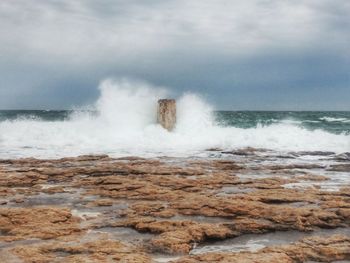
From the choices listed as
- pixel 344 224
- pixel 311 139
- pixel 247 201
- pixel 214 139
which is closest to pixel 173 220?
pixel 247 201

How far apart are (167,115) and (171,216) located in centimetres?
1515

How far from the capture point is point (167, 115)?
70.0 ft

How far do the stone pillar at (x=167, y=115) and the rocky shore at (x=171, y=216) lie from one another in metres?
10.4

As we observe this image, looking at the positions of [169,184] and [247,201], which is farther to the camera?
[169,184]

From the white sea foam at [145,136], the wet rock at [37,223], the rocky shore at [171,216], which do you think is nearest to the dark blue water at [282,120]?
the white sea foam at [145,136]

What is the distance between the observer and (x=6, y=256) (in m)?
4.53

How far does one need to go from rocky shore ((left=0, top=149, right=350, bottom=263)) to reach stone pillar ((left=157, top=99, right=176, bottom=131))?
1038cm

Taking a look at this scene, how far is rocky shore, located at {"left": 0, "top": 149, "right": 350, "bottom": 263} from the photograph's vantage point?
472 centimetres

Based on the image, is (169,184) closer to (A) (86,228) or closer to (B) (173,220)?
(B) (173,220)

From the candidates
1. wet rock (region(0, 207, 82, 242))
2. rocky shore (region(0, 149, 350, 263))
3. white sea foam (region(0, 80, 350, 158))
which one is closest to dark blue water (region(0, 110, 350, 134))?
white sea foam (region(0, 80, 350, 158))

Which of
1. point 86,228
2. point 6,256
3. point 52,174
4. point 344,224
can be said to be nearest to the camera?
point 6,256

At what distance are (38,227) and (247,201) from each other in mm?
3111

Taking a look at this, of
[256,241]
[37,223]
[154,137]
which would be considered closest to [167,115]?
[154,137]

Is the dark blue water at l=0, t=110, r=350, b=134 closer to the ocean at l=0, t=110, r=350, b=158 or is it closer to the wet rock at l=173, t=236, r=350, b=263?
the ocean at l=0, t=110, r=350, b=158
